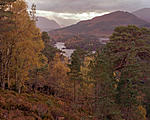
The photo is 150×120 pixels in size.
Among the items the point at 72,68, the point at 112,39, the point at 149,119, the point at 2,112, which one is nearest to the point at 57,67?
the point at 72,68

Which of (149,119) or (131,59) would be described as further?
(149,119)

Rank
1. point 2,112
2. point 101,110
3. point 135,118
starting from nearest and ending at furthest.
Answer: point 2,112 → point 101,110 → point 135,118

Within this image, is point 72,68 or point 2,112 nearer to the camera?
point 2,112

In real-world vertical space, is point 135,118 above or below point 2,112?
below

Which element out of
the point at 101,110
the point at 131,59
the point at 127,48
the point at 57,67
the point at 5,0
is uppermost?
the point at 5,0

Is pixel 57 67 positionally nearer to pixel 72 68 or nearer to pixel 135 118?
pixel 72 68

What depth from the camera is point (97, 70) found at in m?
18.8

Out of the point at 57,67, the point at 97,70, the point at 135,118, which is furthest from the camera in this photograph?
the point at 57,67

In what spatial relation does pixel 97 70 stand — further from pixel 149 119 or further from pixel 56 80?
pixel 149 119

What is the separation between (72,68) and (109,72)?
770 centimetres

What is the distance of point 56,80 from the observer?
3203 cm

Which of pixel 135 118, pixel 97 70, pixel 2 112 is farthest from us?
pixel 135 118

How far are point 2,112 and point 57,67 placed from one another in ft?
63.9

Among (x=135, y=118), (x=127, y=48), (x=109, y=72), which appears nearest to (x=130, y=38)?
(x=127, y=48)
